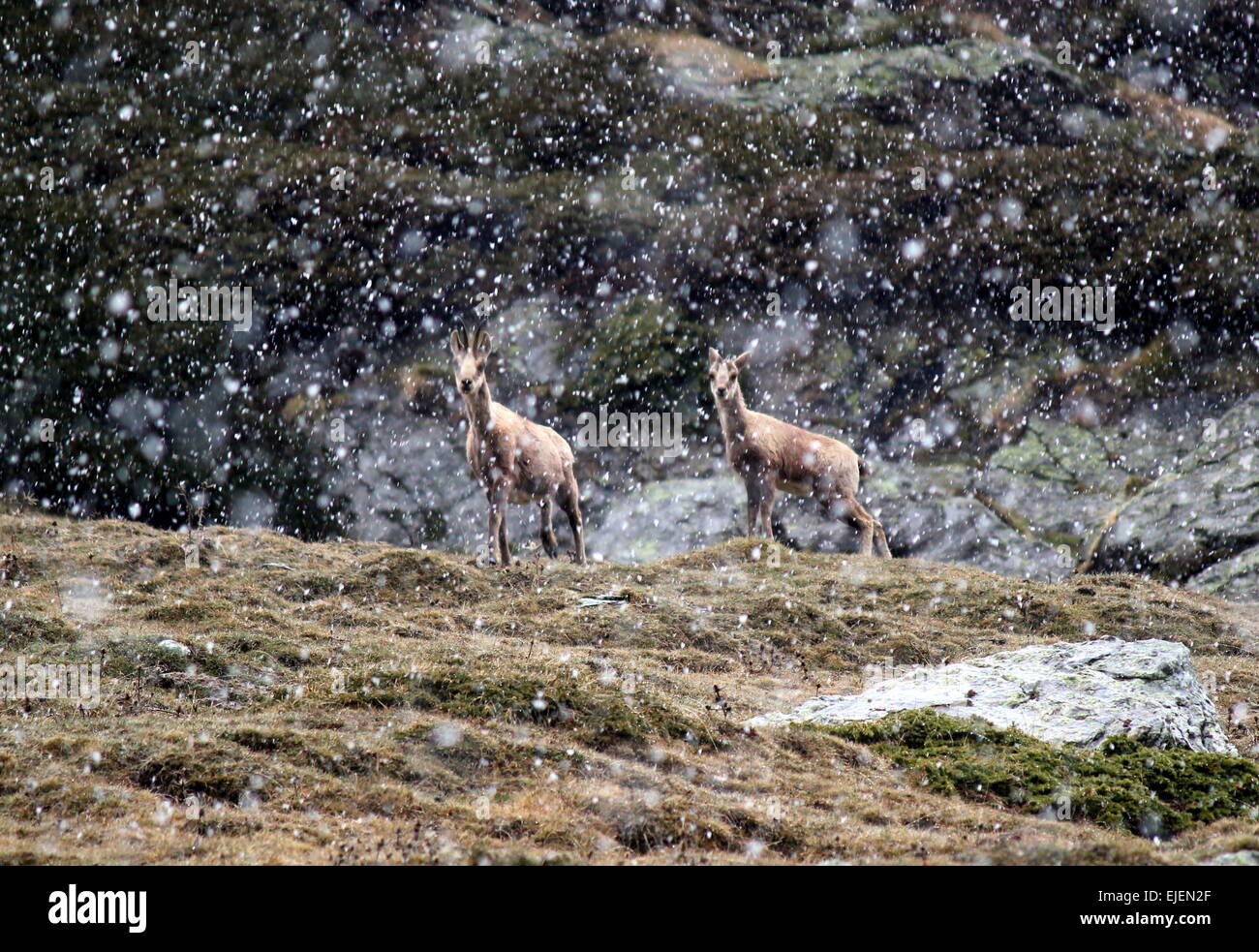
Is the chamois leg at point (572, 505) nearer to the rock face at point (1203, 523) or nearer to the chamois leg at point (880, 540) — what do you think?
the chamois leg at point (880, 540)

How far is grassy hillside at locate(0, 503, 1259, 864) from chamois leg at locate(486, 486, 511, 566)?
0.85 metres

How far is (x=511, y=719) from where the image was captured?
817 cm

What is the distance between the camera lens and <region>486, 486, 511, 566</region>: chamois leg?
46.1 ft

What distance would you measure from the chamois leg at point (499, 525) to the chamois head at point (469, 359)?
4.70ft

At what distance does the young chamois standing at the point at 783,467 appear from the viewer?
17.1 m

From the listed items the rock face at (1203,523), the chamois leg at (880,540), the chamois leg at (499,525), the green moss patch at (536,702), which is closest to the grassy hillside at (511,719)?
the green moss patch at (536,702)

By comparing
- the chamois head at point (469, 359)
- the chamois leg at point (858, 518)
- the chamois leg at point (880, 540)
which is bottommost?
the chamois leg at point (880, 540)

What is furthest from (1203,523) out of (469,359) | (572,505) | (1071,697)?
(469,359)

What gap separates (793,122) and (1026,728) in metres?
20.8

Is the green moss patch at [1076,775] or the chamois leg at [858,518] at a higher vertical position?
the chamois leg at [858,518]

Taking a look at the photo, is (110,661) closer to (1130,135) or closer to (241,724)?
(241,724)

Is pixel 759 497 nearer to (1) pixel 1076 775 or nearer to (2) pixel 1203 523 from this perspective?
(2) pixel 1203 523

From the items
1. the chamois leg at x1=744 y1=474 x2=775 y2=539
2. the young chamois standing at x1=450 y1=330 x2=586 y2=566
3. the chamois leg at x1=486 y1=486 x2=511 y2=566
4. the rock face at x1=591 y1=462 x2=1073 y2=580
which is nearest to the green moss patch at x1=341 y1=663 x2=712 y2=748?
the chamois leg at x1=486 y1=486 x2=511 y2=566

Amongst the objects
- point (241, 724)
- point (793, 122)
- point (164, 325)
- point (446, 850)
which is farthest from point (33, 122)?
point (446, 850)
